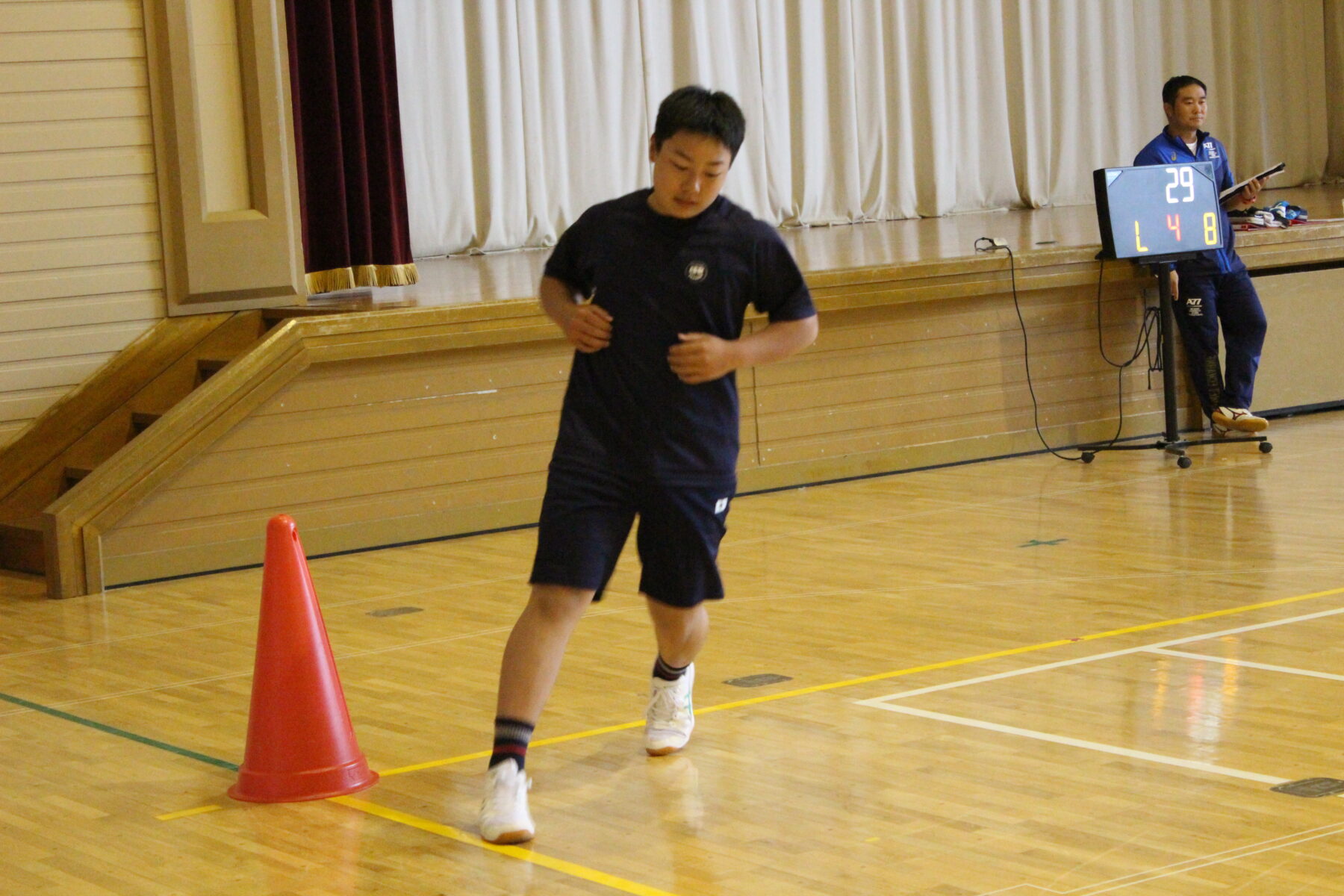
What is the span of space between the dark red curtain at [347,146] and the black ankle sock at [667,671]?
4474 millimetres

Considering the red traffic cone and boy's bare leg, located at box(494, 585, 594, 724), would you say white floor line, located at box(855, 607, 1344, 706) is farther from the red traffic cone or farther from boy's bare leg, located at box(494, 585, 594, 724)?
the red traffic cone

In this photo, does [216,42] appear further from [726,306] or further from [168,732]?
[726,306]

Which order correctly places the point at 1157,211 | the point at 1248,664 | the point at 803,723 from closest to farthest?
the point at 803,723 → the point at 1248,664 → the point at 1157,211

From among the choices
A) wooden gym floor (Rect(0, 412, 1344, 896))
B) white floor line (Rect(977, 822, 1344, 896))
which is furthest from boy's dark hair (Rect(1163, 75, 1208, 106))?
white floor line (Rect(977, 822, 1344, 896))

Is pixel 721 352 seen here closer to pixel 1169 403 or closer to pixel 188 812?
pixel 188 812

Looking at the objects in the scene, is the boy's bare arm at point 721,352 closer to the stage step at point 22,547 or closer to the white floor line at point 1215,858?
the white floor line at point 1215,858

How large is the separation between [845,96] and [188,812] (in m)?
8.79

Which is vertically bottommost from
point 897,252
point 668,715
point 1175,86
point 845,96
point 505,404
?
point 668,715

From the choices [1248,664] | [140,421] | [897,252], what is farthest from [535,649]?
[897,252]

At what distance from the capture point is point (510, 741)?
3.05 meters

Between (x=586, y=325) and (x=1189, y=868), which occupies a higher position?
(x=586, y=325)

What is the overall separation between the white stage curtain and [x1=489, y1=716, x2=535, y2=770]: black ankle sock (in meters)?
6.99

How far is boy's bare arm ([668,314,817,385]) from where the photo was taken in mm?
3004

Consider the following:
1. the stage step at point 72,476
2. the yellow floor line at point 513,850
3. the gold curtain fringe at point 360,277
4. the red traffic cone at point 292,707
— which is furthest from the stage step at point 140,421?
the yellow floor line at point 513,850
